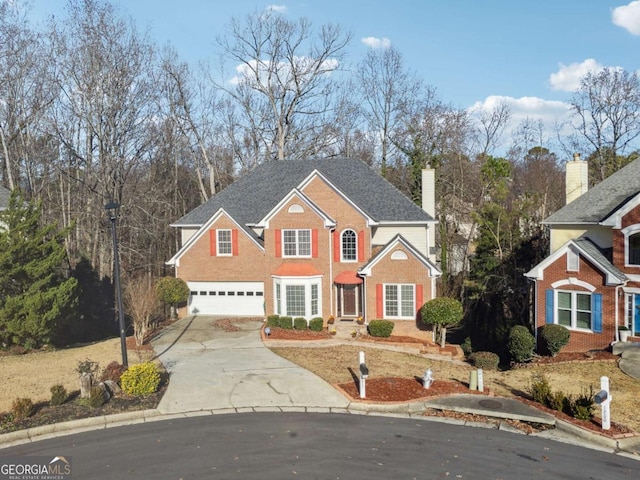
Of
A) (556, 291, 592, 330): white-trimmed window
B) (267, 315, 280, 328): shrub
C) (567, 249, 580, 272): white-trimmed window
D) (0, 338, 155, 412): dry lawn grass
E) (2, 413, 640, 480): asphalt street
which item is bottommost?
(2, 413, 640, 480): asphalt street

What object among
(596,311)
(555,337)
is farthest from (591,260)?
(555,337)

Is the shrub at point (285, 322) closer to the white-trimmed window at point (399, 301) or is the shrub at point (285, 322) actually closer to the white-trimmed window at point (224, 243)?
the white-trimmed window at point (399, 301)

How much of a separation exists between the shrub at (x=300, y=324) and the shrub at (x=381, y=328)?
3400 millimetres

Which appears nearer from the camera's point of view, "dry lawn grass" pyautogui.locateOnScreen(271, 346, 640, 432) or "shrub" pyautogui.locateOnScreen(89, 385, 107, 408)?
"shrub" pyautogui.locateOnScreen(89, 385, 107, 408)

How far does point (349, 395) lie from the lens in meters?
16.8

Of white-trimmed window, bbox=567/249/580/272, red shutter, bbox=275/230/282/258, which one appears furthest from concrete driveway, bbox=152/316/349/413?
white-trimmed window, bbox=567/249/580/272

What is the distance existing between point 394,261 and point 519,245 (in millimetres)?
10283

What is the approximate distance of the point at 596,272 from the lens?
24.6 m

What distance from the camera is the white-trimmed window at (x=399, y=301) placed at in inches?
1096

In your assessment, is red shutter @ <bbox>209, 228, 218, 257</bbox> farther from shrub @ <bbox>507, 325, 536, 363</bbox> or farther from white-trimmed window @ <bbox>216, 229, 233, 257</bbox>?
shrub @ <bbox>507, 325, 536, 363</bbox>

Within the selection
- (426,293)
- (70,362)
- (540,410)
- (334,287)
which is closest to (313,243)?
(334,287)

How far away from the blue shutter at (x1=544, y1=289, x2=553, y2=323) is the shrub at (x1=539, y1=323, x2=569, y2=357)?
116cm

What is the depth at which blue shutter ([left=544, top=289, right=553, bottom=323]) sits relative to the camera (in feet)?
85.8

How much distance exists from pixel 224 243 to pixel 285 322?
6639mm
